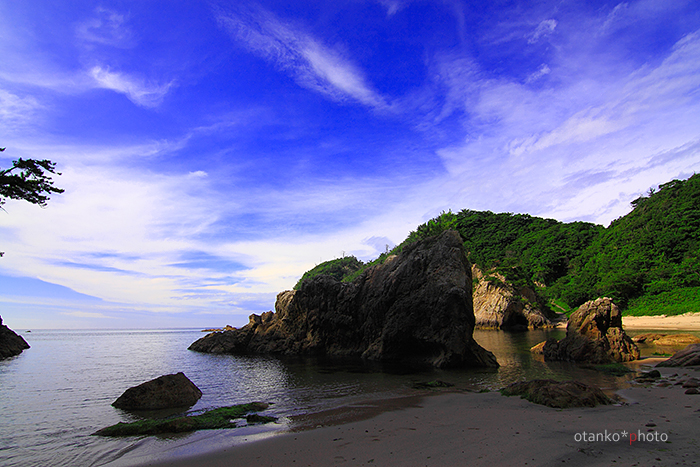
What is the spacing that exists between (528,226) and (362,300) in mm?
96032

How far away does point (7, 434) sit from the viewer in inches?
417

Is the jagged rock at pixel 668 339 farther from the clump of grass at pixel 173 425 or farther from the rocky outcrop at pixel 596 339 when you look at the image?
the clump of grass at pixel 173 425

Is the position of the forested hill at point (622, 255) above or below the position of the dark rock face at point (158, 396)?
above

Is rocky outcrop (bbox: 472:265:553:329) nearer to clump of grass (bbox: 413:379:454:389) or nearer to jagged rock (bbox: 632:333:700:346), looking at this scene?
jagged rock (bbox: 632:333:700:346)

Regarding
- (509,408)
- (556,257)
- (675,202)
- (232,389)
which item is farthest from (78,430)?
(556,257)

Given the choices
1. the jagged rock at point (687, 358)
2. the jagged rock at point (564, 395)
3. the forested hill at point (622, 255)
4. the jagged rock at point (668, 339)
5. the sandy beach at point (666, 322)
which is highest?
the forested hill at point (622, 255)

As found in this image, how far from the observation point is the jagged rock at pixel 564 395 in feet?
32.0

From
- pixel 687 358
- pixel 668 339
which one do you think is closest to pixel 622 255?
pixel 668 339

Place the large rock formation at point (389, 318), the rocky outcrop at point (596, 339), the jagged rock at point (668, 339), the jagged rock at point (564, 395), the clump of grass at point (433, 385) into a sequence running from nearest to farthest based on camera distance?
the jagged rock at point (564, 395), the clump of grass at point (433, 385), the rocky outcrop at point (596, 339), the large rock formation at point (389, 318), the jagged rock at point (668, 339)

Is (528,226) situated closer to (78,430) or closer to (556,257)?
(556,257)

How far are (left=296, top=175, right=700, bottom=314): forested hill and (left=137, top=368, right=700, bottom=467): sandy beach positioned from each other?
51719mm

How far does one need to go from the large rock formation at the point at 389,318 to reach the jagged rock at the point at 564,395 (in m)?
12.2

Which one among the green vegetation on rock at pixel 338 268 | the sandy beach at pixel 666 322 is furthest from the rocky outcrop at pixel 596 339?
the green vegetation on rock at pixel 338 268

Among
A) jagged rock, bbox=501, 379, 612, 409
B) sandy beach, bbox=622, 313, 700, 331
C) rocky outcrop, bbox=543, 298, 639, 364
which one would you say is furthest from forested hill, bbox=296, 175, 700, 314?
jagged rock, bbox=501, 379, 612, 409
